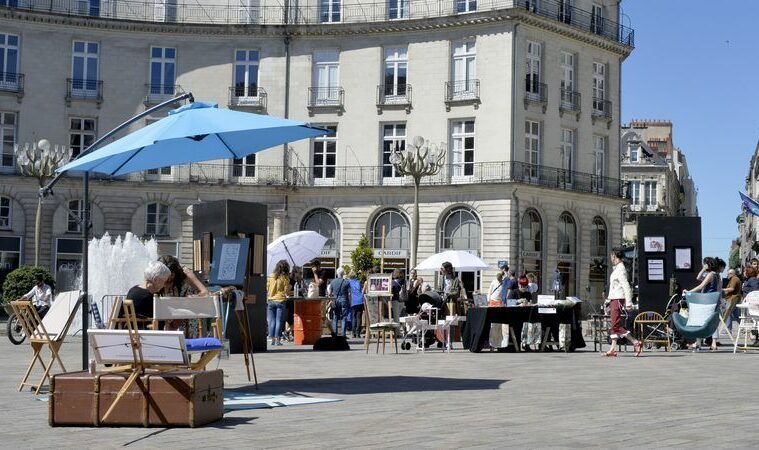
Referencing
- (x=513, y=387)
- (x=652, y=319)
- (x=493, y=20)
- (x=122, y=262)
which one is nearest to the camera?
(x=513, y=387)

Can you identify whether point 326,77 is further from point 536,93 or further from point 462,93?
point 536,93

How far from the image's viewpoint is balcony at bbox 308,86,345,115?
48.8 meters

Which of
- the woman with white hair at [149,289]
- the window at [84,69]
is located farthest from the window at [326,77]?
the woman with white hair at [149,289]

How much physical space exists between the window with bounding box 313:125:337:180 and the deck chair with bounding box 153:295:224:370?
125 feet

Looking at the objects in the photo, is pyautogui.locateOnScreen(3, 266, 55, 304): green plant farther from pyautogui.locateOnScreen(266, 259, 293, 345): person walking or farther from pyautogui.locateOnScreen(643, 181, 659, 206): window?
pyautogui.locateOnScreen(643, 181, 659, 206): window

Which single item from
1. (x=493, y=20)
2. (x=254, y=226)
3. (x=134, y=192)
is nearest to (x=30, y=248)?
(x=134, y=192)

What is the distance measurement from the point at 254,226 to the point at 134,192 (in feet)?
99.2

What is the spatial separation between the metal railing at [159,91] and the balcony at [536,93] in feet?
47.7

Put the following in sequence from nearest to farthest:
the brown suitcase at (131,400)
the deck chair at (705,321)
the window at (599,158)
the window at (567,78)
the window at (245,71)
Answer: the brown suitcase at (131,400)
the deck chair at (705,321)
the window at (567,78)
the window at (245,71)
the window at (599,158)

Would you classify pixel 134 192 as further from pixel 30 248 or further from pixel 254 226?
pixel 254 226

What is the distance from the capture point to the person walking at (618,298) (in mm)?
19719

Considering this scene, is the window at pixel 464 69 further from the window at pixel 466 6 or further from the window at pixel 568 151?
the window at pixel 568 151

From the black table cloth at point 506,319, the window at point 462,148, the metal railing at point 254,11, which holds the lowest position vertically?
the black table cloth at point 506,319

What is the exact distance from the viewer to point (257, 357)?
1875 centimetres
